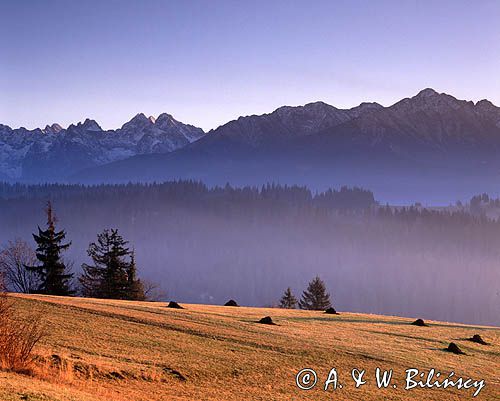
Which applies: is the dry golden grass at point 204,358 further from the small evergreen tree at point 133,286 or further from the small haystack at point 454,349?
the small evergreen tree at point 133,286

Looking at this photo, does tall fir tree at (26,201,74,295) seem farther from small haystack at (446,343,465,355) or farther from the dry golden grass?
small haystack at (446,343,465,355)

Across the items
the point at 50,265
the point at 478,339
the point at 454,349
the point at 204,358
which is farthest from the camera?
the point at 50,265

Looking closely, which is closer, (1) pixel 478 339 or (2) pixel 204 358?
(2) pixel 204 358

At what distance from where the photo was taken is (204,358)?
71.4ft

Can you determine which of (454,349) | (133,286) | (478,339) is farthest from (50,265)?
(478,339)

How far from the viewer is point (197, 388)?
721 inches

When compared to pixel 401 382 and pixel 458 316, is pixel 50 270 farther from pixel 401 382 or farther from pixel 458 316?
pixel 458 316

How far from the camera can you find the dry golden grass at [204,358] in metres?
17.0

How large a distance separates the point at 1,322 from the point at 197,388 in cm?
722

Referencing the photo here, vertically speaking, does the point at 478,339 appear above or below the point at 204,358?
below

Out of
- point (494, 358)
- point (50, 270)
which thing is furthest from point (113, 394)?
point (50, 270)

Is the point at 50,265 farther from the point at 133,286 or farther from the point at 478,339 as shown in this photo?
the point at 478,339

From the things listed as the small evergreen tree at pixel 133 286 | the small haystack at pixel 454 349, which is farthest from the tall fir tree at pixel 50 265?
the small haystack at pixel 454 349

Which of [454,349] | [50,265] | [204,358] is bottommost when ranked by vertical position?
[454,349]
